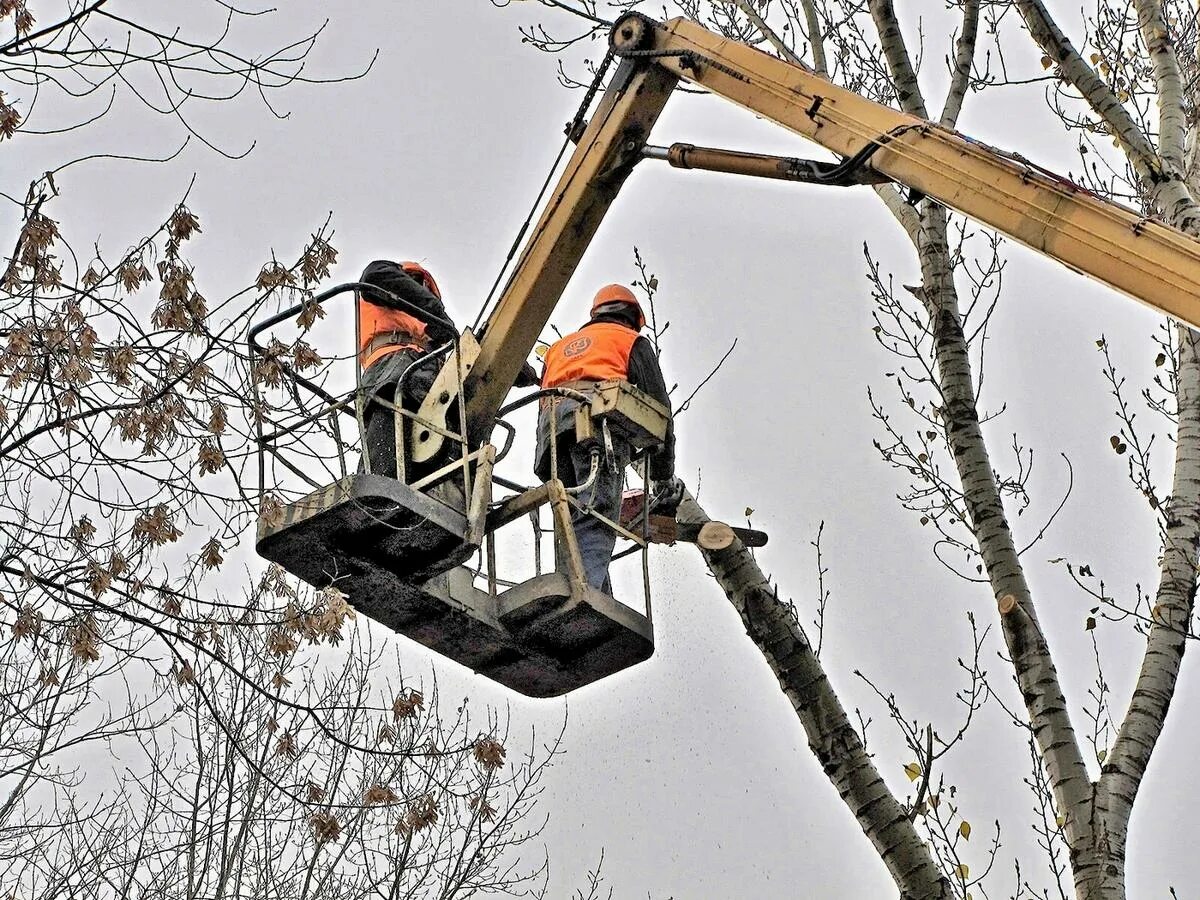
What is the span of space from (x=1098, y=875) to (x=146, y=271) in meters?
5.05

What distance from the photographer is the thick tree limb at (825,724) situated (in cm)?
825

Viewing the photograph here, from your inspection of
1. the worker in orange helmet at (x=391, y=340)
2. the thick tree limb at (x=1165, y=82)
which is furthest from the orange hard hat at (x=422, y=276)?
the thick tree limb at (x=1165, y=82)

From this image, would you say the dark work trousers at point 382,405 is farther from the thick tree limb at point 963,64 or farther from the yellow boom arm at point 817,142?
the thick tree limb at point 963,64

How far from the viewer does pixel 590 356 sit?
9.09 metres

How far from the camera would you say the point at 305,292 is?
786 centimetres

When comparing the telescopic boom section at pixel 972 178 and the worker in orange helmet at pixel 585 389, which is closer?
the telescopic boom section at pixel 972 178

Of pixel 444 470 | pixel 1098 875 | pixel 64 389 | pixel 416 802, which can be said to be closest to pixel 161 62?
pixel 64 389

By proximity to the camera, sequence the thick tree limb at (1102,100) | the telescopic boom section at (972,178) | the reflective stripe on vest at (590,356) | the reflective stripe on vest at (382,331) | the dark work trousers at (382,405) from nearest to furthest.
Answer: the telescopic boom section at (972,178) < the dark work trousers at (382,405) < the reflective stripe on vest at (590,356) < the reflective stripe on vest at (382,331) < the thick tree limb at (1102,100)

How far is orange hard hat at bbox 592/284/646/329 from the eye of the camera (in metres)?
9.56

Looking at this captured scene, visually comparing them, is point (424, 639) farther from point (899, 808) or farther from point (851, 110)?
point (851, 110)

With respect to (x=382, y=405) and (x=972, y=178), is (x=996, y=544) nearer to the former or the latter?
(x=972, y=178)

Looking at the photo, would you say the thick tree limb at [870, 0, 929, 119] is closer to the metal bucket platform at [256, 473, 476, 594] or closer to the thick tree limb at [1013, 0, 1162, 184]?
the thick tree limb at [1013, 0, 1162, 184]

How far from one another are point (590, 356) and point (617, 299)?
62cm

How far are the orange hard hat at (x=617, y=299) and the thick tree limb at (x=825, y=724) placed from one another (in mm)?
1343
